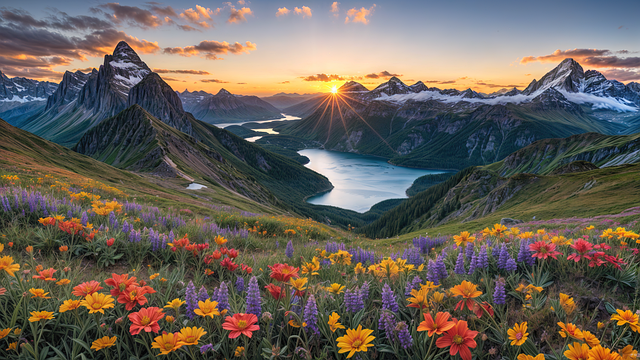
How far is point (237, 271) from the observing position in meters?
4.51

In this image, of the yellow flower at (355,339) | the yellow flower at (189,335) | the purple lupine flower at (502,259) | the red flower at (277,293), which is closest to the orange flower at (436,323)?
the yellow flower at (355,339)

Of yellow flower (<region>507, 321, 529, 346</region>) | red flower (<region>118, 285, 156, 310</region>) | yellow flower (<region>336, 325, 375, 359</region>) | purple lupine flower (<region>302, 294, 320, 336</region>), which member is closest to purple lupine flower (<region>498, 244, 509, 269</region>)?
yellow flower (<region>507, 321, 529, 346</region>)

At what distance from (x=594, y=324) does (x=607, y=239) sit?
130 inches

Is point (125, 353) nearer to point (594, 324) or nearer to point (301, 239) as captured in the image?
point (594, 324)

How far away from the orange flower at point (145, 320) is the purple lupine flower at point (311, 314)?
1250 mm

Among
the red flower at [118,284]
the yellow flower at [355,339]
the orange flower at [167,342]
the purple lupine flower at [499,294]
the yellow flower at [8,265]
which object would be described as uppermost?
the yellow flower at [8,265]

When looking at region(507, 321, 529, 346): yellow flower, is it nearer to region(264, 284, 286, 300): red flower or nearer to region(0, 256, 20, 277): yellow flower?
region(264, 284, 286, 300): red flower

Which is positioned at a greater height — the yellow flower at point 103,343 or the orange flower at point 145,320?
the orange flower at point 145,320

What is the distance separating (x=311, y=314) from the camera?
8.80 feet

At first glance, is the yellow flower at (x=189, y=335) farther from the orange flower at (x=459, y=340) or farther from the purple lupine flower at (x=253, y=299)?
the orange flower at (x=459, y=340)

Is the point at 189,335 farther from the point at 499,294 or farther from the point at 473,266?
the point at 473,266

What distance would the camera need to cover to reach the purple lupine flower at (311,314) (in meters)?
2.64

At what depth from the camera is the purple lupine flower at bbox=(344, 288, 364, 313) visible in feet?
9.68

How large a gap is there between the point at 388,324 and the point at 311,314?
0.73m
